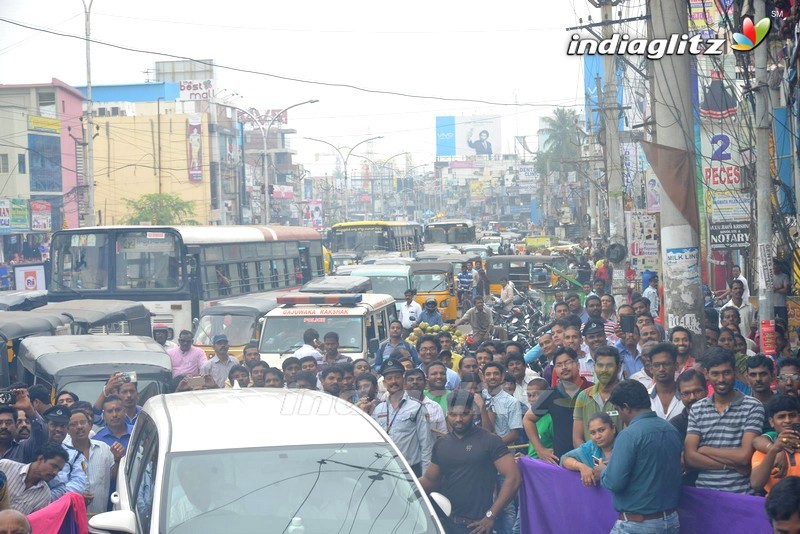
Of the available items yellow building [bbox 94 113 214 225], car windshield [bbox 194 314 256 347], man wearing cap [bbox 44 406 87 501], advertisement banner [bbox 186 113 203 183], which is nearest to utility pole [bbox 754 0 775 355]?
car windshield [bbox 194 314 256 347]

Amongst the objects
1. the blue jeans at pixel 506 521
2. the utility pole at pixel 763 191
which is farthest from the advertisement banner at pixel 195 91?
the blue jeans at pixel 506 521

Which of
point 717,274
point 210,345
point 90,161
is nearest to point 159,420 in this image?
point 210,345

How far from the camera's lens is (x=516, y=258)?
3141 centimetres

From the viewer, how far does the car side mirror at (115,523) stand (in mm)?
5211

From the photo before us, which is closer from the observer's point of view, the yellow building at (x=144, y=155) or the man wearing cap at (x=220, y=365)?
the man wearing cap at (x=220, y=365)

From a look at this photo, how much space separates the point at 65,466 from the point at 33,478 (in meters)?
0.37

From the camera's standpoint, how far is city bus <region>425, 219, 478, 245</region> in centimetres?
5222

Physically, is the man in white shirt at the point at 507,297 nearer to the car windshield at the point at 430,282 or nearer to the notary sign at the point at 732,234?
the car windshield at the point at 430,282

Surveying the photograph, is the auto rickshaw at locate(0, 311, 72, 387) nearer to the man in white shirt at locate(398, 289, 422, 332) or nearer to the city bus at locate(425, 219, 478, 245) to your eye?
the man in white shirt at locate(398, 289, 422, 332)

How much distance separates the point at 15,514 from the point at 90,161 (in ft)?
102

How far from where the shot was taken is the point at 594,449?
6.54 m

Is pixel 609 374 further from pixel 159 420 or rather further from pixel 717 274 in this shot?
pixel 717 274

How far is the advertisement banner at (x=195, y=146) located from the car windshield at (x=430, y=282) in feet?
181

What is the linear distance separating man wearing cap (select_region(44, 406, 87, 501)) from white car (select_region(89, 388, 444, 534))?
1.12 meters
